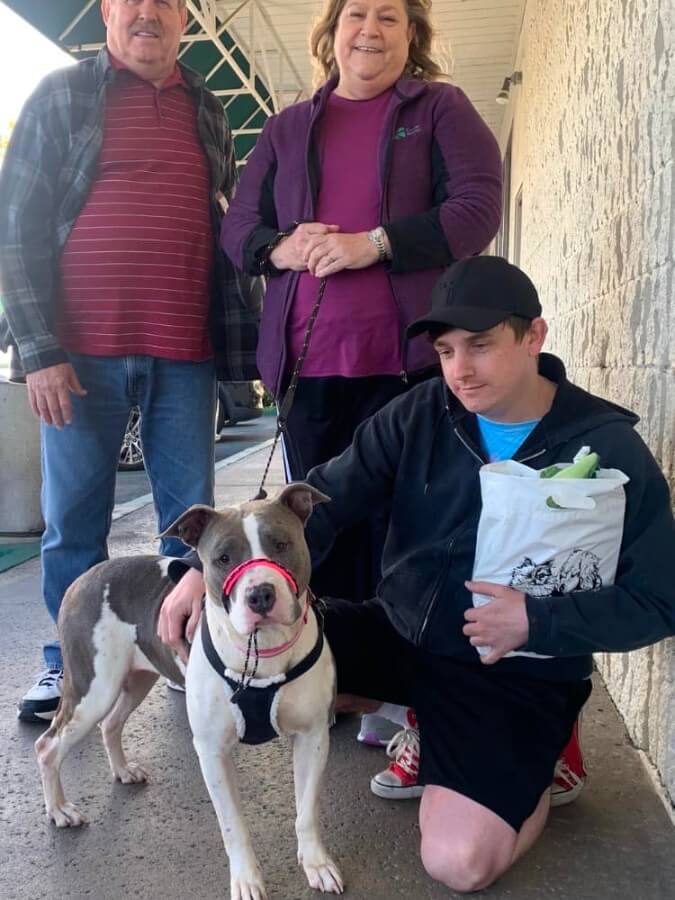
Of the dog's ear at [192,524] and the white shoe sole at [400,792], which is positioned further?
the white shoe sole at [400,792]

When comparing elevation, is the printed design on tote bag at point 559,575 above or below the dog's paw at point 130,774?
above

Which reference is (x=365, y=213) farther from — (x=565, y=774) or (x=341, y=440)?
(x=565, y=774)

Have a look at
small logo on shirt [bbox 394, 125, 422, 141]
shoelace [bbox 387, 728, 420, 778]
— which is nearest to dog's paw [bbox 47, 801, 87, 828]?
shoelace [bbox 387, 728, 420, 778]

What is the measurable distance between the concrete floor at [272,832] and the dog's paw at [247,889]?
0.09 m

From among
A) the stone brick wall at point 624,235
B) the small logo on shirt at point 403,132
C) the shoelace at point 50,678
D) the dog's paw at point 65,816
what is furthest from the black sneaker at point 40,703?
the small logo on shirt at point 403,132

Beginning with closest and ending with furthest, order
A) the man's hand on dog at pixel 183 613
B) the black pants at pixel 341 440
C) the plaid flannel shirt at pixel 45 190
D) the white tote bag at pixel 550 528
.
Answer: the white tote bag at pixel 550 528, the man's hand on dog at pixel 183 613, the black pants at pixel 341 440, the plaid flannel shirt at pixel 45 190

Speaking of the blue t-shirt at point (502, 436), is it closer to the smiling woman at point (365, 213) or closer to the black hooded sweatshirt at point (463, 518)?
the black hooded sweatshirt at point (463, 518)

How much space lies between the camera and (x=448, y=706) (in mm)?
2566

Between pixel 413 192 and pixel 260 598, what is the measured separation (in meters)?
1.59

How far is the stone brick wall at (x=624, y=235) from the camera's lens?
2629mm

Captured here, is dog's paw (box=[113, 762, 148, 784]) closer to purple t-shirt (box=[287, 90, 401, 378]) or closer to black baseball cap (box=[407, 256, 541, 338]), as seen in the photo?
purple t-shirt (box=[287, 90, 401, 378])

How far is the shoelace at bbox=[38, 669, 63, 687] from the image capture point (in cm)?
338

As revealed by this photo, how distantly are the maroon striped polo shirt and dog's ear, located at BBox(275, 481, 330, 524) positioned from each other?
117 cm

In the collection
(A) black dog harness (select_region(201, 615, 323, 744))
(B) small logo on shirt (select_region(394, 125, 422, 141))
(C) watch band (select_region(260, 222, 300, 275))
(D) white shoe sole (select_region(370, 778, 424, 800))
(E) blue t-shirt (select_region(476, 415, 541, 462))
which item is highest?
(B) small logo on shirt (select_region(394, 125, 422, 141))
